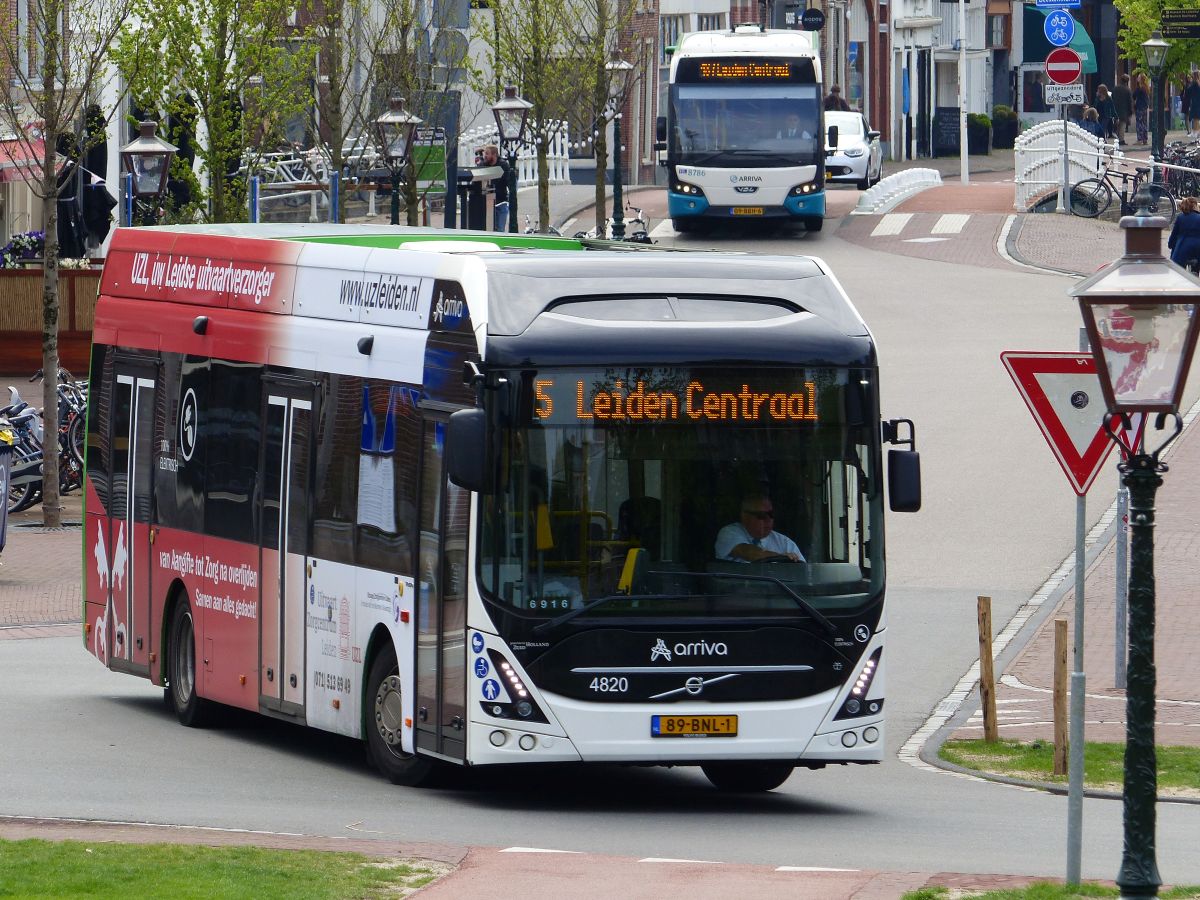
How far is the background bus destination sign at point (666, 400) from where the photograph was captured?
11.4 metres

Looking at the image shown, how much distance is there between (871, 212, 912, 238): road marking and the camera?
149ft

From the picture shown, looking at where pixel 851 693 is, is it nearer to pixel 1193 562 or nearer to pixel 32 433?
pixel 1193 562

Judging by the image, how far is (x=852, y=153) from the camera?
181ft

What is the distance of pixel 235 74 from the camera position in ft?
96.2

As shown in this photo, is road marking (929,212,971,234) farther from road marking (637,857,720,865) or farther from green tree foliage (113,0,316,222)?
road marking (637,857,720,865)

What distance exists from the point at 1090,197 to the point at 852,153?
27.3ft

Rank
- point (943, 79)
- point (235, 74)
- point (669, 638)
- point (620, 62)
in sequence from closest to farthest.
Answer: point (669, 638)
point (235, 74)
point (620, 62)
point (943, 79)

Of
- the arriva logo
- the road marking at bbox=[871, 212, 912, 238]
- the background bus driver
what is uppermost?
the road marking at bbox=[871, 212, 912, 238]

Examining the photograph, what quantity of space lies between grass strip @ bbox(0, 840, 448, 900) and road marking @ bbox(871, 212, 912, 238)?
3616 centimetres

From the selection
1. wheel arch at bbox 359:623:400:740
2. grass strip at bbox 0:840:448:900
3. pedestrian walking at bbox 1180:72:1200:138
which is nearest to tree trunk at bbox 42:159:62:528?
wheel arch at bbox 359:623:400:740

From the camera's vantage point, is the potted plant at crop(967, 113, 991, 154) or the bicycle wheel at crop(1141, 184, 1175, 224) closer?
the bicycle wheel at crop(1141, 184, 1175, 224)

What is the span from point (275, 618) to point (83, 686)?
382 centimetres

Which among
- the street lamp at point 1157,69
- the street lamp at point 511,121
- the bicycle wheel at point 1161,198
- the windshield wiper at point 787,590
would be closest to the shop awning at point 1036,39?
the street lamp at point 1157,69

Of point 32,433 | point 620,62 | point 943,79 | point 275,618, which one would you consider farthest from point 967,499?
point 943,79
